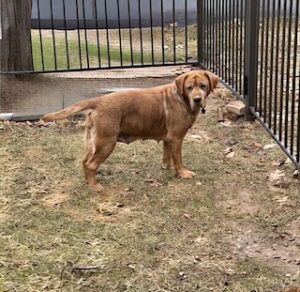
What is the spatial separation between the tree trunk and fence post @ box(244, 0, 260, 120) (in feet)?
9.41

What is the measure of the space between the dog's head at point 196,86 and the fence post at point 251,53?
1446mm

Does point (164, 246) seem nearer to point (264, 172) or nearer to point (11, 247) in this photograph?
point (11, 247)

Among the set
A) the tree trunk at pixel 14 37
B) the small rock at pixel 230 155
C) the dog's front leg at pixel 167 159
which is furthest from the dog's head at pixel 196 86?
the tree trunk at pixel 14 37

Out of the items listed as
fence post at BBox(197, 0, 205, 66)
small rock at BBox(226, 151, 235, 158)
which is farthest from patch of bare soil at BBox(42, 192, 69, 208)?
fence post at BBox(197, 0, 205, 66)

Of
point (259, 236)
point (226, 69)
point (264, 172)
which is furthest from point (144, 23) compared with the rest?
point (259, 236)

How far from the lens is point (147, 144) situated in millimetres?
6148

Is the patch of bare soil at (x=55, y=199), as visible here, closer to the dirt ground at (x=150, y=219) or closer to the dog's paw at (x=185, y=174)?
the dirt ground at (x=150, y=219)

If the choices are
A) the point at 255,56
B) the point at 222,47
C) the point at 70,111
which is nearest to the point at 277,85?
the point at 255,56

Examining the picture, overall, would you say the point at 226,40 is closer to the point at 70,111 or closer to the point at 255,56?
the point at 255,56

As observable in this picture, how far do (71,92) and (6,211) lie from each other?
10.5 feet

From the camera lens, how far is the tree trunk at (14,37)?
7.93 metres

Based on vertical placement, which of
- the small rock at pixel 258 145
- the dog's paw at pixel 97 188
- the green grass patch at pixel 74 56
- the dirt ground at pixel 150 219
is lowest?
the dirt ground at pixel 150 219

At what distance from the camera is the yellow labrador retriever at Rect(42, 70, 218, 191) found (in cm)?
496

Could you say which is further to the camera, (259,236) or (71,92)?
(71,92)
